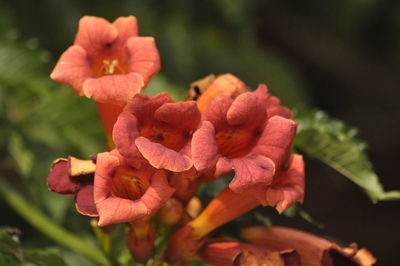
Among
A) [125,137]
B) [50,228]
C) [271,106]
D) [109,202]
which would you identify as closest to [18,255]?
[109,202]

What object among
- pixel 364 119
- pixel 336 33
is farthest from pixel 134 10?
pixel 364 119

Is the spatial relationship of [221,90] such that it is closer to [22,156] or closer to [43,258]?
[43,258]

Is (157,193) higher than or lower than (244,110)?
lower

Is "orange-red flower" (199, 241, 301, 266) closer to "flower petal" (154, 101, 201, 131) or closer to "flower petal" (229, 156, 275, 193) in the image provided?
"flower petal" (229, 156, 275, 193)

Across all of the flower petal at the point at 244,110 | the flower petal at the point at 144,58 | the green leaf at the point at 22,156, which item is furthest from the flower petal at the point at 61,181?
the green leaf at the point at 22,156

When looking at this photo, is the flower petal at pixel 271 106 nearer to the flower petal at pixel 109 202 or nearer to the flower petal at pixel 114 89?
the flower petal at pixel 114 89

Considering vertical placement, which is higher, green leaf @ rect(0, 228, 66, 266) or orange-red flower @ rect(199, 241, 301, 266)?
orange-red flower @ rect(199, 241, 301, 266)

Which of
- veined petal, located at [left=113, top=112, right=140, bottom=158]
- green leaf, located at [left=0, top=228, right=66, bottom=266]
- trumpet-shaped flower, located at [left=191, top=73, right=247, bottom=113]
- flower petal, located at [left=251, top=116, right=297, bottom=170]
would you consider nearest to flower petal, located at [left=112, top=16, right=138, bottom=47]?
trumpet-shaped flower, located at [left=191, top=73, right=247, bottom=113]
